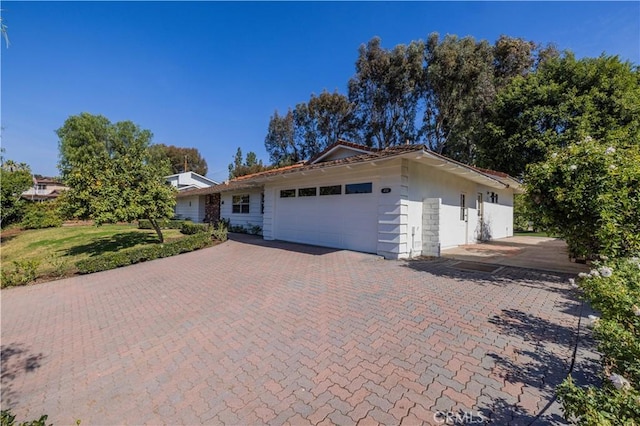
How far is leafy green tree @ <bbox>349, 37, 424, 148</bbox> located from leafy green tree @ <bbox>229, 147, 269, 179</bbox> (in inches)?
734

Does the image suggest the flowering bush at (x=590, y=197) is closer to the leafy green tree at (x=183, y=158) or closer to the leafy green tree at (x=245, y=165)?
the leafy green tree at (x=245, y=165)

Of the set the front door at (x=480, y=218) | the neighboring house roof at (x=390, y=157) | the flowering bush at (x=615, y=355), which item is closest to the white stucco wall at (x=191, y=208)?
the neighboring house roof at (x=390, y=157)

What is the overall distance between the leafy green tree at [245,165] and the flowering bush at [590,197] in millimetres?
35731

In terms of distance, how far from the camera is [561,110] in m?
11.6

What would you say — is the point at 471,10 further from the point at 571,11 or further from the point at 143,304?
the point at 143,304

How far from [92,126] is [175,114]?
80.8 feet

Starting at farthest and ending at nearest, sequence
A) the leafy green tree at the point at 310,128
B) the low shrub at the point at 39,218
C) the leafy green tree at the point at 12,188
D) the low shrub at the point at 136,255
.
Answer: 1. the leafy green tree at the point at 310,128
2. the low shrub at the point at 39,218
3. the leafy green tree at the point at 12,188
4. the low shrub at the point at 136,255

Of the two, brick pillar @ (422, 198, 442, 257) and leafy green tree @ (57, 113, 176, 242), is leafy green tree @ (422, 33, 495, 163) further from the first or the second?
leafy green tree @ (57, 113, 176, 242)

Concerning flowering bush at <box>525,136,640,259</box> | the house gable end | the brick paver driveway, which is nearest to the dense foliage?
Result: the house gable end

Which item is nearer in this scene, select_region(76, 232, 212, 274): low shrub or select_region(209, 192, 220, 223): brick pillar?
select_region(76, 232, 212, 274): low shrub

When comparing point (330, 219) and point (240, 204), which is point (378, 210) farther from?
point (240, 204)

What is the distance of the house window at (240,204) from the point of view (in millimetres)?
17031

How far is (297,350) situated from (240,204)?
15218 mm

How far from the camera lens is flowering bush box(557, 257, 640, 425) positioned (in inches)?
54.4
